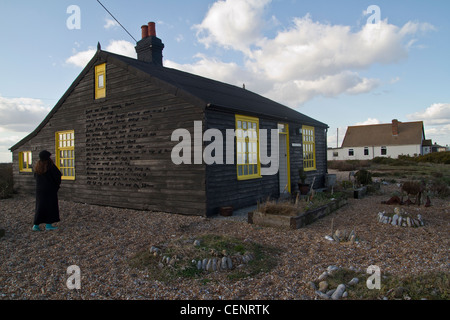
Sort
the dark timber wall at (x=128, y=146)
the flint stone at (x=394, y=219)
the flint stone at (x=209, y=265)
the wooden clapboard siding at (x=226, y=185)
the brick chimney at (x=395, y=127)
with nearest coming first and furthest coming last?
the flint stone at (x=209, y=265)
the flint stone at (x=394, y=219)
the wooden clapboard siding at (x=226, y=185)
the dark timber wall at (x=128, y=146)
the brick chimney at (x=395, y=127)

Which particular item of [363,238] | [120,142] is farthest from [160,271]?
[120,142]

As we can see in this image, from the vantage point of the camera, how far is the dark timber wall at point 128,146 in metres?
8.41

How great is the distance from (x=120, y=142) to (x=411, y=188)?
8919 mm

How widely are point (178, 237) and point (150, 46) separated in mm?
8460

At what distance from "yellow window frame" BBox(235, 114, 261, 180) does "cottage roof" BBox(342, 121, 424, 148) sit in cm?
3595

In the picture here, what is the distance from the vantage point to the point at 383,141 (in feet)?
133

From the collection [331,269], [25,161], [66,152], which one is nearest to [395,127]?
[66,152]

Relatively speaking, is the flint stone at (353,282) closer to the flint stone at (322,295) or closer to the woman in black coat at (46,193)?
the flint stone at (322,295)

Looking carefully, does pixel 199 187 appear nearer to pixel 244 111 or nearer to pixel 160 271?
pixel 244 111

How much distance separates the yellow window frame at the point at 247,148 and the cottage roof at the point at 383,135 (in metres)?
36.0

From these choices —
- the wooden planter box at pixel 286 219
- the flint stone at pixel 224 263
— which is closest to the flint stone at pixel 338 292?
the flint stone at pixel 224 263

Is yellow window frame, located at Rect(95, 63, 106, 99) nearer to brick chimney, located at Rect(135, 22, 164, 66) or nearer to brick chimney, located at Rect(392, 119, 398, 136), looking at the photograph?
brick chimney, located at Rect(135, 22, 164, 66)

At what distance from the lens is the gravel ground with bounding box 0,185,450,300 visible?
3.81 m

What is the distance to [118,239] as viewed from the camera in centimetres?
618
